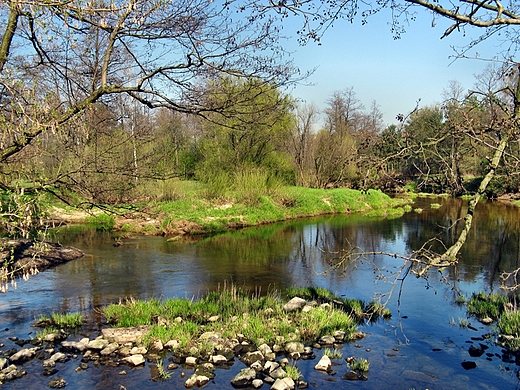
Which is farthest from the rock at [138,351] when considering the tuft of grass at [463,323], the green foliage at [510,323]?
the green foliage at [510,323]

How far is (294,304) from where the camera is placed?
29.9 ft

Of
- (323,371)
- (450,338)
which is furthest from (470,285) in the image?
A: (323,371)

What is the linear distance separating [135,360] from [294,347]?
7.74 ft

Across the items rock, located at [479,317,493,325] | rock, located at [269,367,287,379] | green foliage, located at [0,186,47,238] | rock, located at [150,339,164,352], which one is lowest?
rock, located at [479,317,493,325]

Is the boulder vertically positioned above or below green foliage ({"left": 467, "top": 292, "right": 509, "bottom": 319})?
above

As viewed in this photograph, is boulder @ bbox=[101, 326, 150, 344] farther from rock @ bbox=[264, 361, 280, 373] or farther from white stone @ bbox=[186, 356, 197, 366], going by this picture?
rock @ bbox=[264, 361, 280, 373]

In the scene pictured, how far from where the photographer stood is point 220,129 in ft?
79.5

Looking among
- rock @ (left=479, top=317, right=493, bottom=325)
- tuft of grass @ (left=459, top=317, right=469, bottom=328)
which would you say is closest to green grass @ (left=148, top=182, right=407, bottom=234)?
rock @ (left=479, top=317, right=493, bottom=325)

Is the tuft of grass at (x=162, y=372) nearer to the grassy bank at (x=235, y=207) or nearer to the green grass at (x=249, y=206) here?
the grassy bank at (x=235, y=207)

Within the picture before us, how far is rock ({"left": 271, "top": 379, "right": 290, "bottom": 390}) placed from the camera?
5984 mm

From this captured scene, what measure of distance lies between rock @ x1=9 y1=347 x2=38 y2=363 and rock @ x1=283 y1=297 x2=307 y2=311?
14.3 ft

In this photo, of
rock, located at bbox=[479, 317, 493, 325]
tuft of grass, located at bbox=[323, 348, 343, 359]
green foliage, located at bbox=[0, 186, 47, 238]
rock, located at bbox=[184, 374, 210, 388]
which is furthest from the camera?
rock, located at bbox=[479, 317, 493, 325]

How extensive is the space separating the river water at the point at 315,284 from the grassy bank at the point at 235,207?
1307 millimetres

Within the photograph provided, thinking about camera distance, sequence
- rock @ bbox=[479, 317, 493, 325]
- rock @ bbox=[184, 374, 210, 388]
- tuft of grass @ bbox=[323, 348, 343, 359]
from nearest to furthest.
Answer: rock @ bbox=[184, 374, 210, 388], tuft of grass @ bbox=[323, 348, 343, 359], rock @ bbox=[479, 317, 493, 325]
